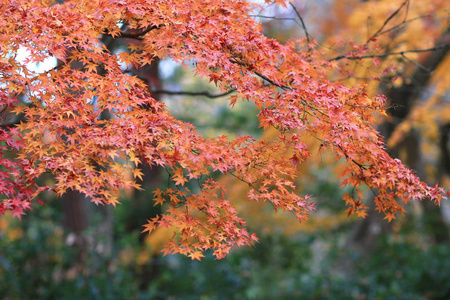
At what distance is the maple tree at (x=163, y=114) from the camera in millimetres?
2826

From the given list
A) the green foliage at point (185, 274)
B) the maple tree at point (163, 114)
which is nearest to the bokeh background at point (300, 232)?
the green foliage at point (185, 274)

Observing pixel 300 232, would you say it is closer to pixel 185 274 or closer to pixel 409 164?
pixel 409 164

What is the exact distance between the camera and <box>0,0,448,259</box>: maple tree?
2.83 metres

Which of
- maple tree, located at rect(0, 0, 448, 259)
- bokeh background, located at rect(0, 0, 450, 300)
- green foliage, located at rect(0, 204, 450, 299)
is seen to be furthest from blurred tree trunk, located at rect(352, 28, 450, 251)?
maple tree, located at rect(0, 0, 448, 259)

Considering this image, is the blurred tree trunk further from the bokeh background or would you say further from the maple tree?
the maple tree

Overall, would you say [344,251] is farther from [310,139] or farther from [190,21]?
[190,21]

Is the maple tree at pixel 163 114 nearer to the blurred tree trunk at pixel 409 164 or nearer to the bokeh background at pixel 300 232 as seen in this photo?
the bokeh background at pixel 300 232

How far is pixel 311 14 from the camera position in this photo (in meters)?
14.5

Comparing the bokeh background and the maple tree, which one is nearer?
the maple tree

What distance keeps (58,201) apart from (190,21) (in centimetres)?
891

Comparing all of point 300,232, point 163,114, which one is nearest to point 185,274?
point 163,114

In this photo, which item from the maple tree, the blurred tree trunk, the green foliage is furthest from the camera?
the blurred tree trunk

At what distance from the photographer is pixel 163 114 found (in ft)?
9.82

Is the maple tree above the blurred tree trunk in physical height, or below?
above
